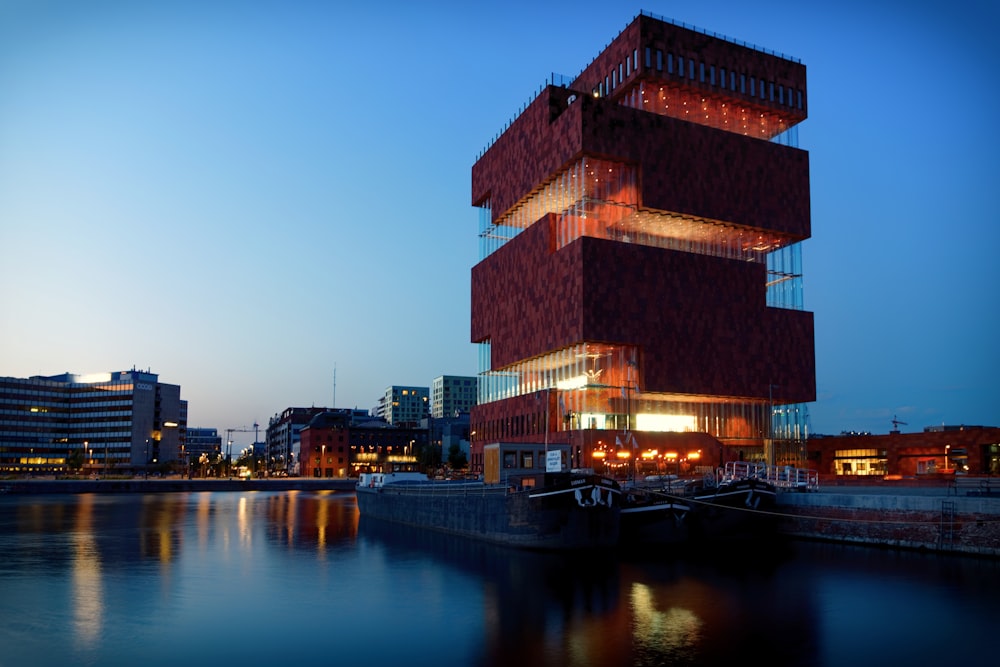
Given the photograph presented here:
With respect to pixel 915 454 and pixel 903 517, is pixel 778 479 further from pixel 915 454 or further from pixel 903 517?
pixel 915 454

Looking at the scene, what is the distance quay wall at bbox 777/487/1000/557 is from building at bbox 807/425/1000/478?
40082 millimetres

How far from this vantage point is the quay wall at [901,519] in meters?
45.7

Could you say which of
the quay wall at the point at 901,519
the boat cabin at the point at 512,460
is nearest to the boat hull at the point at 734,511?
the quay wall at the point at 901,519

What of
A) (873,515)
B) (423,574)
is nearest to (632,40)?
(873,515)

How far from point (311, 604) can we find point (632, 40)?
107m

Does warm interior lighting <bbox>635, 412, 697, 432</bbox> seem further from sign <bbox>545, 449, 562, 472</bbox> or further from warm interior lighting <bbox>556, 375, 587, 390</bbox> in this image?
sign <bbox>545, 449, 562, 472</bbox>

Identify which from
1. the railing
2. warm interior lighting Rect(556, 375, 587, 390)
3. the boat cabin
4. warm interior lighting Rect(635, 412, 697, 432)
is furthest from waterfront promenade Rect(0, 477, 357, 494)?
the railing

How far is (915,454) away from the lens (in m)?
112

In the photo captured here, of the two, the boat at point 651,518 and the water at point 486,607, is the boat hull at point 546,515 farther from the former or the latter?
the boat at point 651,518

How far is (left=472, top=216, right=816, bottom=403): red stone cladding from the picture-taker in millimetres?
111312

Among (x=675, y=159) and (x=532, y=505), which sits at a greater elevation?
(x=675, y=159)

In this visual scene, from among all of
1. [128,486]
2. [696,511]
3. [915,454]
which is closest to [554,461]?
[696,511]

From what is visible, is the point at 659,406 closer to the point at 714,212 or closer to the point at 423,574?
the point at 714,212

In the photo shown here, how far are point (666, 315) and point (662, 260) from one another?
290 inches
